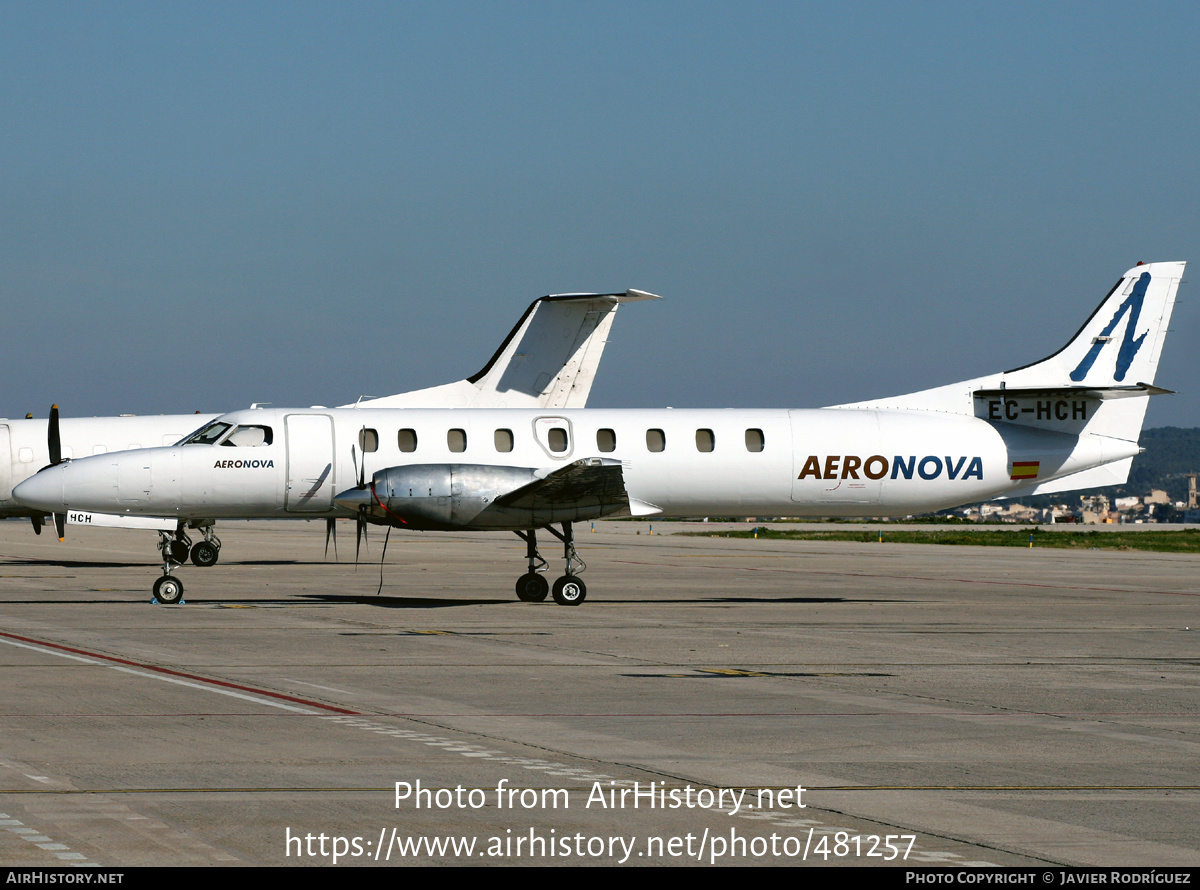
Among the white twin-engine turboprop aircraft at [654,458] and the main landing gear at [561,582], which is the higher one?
the white twin-engine turboprop aircraft at [654,458]

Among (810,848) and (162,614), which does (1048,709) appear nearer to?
(810,848)

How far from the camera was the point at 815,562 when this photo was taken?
40594 mm

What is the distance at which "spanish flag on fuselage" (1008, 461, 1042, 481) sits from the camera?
1048 inches

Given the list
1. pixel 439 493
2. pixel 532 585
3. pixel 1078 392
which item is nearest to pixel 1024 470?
pixel 1078 392

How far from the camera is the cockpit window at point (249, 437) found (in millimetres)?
24406

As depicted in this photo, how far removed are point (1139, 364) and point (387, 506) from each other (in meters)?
15.2

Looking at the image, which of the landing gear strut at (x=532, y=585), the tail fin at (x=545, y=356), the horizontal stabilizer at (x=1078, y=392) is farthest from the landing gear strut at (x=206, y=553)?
the horizontal stabilizer at (x=1078, y=392)

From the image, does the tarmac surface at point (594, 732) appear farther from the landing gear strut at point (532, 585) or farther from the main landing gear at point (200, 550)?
the main landing gear at point (200, 550)

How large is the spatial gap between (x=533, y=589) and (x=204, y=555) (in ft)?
40.1

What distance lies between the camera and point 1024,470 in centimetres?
2669

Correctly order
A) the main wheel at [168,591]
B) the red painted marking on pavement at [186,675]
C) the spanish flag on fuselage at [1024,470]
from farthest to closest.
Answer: the spanish flag on fuselage at [1024,470]
the main wheel at [168,591]
the red painted marking on pavement at [186,675]

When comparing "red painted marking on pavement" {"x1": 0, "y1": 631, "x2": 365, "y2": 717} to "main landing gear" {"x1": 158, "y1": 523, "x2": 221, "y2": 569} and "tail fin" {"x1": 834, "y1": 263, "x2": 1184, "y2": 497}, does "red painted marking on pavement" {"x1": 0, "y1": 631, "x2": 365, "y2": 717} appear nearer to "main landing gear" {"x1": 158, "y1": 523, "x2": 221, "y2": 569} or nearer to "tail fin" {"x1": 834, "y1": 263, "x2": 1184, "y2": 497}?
"main landing gear" {"x1": 158, "y1": 523, "x2": 221, "y2": 569}

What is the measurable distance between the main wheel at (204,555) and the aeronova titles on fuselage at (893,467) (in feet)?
49.5

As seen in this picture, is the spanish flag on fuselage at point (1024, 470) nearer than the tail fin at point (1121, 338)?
Yes
